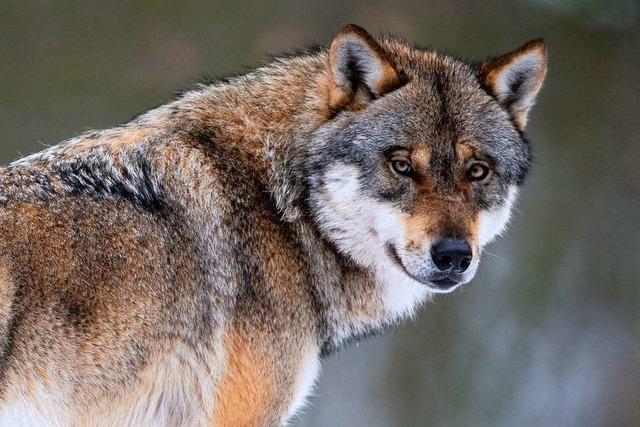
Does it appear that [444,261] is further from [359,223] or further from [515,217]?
[515,217]

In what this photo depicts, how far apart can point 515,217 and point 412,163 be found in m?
6.91

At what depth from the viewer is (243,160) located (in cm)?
432

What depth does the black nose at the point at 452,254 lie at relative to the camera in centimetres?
409

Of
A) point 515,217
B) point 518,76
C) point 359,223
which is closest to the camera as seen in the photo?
point 359,223

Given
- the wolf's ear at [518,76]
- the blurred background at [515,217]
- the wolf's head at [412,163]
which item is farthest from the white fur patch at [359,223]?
the blurred background at [515,217]

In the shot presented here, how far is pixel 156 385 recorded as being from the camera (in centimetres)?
398

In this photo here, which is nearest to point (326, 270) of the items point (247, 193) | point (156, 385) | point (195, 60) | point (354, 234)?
point (354, 234)

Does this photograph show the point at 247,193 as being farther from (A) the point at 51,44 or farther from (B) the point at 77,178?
(A) the point at 51,44

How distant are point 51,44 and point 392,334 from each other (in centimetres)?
491

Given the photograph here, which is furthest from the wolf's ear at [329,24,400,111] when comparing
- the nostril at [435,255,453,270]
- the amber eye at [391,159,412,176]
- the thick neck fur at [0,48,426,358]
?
the nostril at [435,255,453,270]

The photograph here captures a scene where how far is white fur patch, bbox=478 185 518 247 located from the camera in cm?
436

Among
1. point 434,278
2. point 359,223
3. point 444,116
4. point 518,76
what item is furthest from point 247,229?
point 518,76

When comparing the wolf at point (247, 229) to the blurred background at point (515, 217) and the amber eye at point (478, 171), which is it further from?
the blurred background at point (515, 217)

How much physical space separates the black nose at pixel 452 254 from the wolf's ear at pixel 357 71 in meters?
0.74
